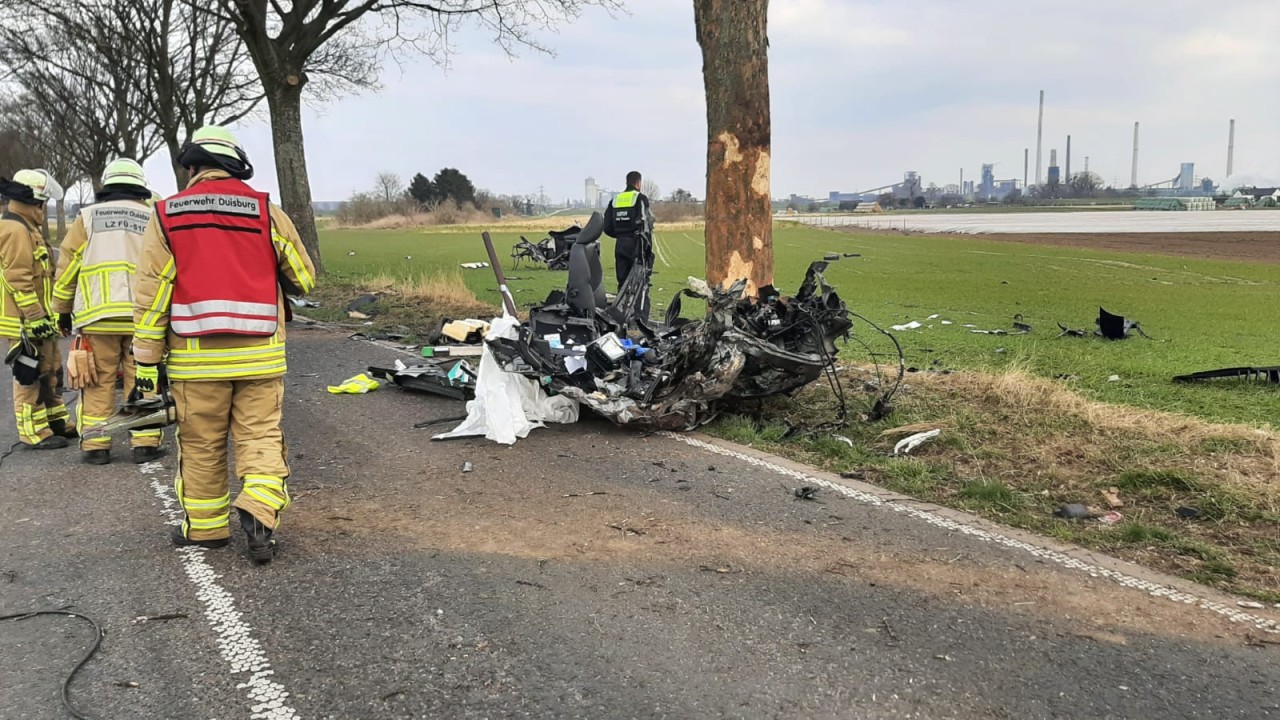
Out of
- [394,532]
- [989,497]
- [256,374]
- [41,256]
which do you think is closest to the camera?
[256,374]

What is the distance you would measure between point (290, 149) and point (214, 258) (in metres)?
15.1

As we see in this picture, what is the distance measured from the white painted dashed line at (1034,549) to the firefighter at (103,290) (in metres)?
3.95

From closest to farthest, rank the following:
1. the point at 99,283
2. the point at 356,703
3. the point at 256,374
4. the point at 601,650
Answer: the point at 356,703 < the point at 601,650 < the point at 256,374 < the point at 99,283

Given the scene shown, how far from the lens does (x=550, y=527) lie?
413 cm

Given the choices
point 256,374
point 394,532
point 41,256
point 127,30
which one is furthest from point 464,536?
point 127,30

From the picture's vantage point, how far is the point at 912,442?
5.36 meters

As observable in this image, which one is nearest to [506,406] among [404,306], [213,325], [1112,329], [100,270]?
[213,325]

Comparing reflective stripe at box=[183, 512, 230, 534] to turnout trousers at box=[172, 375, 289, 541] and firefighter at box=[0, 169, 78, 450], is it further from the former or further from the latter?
firefighter at box=[0, 169, 78, 450]

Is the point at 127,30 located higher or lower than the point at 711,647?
higher

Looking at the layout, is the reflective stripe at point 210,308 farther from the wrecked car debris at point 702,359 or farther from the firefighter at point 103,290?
the wrecked car debris at point 702,359

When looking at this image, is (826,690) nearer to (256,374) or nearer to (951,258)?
(256,374)

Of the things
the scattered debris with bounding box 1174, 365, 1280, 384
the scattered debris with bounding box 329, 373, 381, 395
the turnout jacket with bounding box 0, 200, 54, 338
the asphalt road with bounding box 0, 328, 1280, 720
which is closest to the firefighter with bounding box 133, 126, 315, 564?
the asphalt road with bounding box 0, 328, 1280, 720

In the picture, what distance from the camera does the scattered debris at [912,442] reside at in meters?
5.33

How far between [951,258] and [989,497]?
24538 mm
